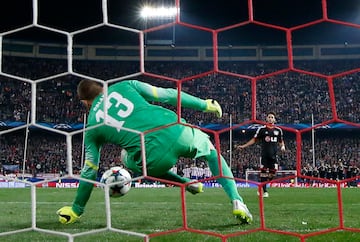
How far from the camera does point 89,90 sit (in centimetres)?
297

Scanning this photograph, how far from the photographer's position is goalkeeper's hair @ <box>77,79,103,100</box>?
2.95 metres

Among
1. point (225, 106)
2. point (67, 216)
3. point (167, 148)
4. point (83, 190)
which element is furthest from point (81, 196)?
point (225, 106)

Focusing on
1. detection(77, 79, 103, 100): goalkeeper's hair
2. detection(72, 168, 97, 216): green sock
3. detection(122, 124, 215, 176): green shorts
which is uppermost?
detection(77, 79, 103, 100): goalkeeper's hair

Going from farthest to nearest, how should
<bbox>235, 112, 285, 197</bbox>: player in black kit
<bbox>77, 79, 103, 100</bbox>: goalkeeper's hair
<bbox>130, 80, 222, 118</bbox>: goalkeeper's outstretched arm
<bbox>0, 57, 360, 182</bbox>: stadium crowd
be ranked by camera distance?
<bbox>0, 57, 360, 182</bbox>: stadium crowd → <bbox>235, 112, 285, 197</bbox>: player in black kit → <bbox>77, 79, 103, 100</bbox>: goalkeeper's hair → <bbox>130, 80, 222, 118</bbox>: goalkeeper's outstretched arm

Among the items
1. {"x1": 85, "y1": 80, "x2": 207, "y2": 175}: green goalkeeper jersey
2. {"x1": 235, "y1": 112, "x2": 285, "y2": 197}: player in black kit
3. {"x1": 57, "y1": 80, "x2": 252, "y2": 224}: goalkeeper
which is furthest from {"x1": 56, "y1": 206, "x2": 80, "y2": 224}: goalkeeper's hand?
{"x1": 235, "y1": 112, "x2": 285, "y2": 197}: player in black kit

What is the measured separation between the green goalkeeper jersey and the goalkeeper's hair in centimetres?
5

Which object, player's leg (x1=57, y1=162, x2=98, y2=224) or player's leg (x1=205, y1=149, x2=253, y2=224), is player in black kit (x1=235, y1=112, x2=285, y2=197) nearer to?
player's leg (x1=205, y1=149, x2=253, y2=224)

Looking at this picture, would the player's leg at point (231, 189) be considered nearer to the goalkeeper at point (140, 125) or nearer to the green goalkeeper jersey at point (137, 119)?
the goalkeeper at point (140, 125)

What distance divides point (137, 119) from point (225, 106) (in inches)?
256

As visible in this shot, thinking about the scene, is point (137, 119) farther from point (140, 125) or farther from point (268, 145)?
point (268, 145)

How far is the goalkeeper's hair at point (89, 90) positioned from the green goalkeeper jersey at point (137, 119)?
1.9 inches

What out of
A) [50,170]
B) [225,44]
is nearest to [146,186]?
[50,170]

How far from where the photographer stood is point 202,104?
287cm

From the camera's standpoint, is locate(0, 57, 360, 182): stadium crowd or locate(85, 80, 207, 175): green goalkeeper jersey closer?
locate(85, 80, 207, 175): green goalkeeper jersey
